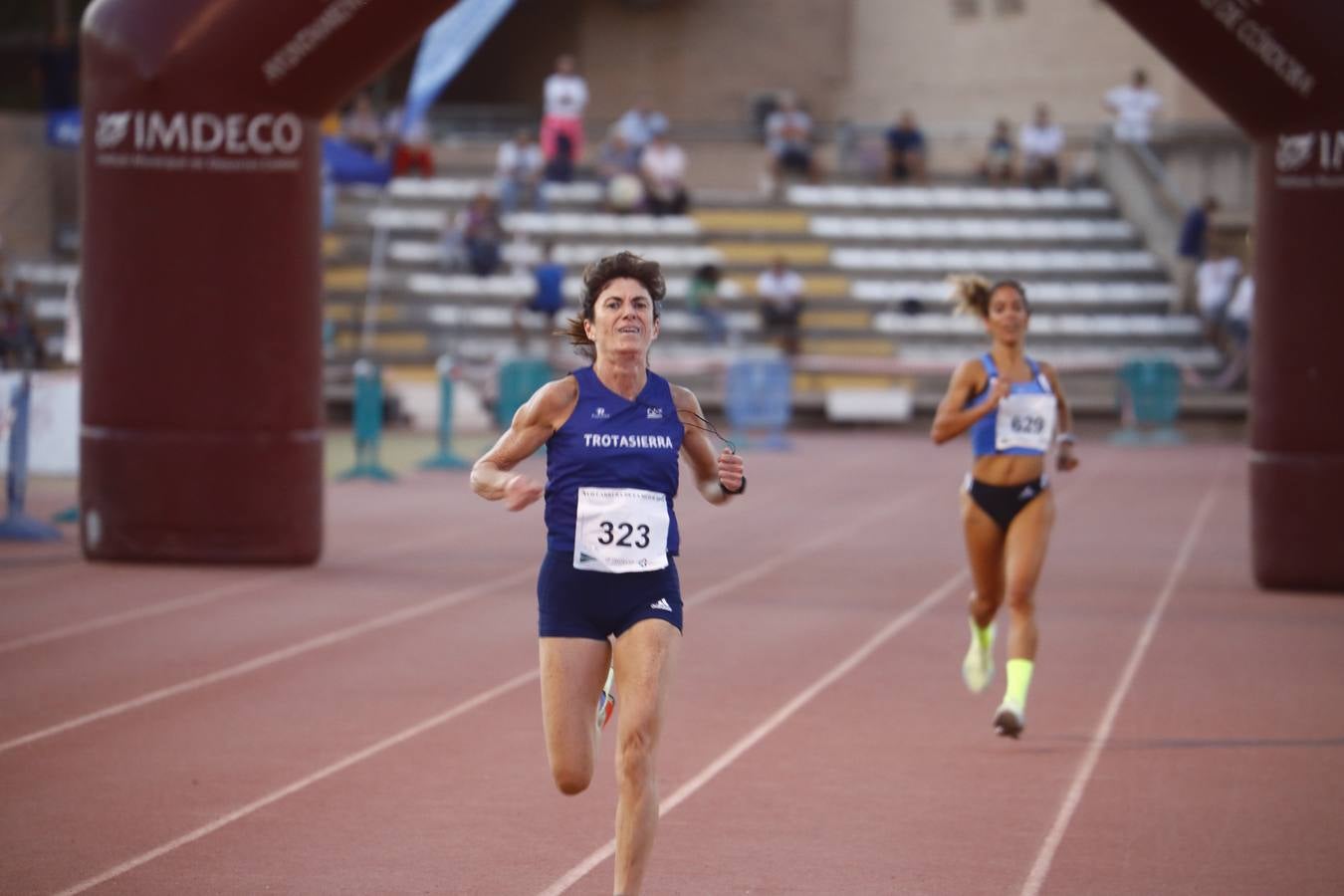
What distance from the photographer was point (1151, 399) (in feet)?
96.3

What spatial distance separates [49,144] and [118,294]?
18.7 metres

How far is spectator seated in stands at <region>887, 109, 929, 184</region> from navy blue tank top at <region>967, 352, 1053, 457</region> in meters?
26.1

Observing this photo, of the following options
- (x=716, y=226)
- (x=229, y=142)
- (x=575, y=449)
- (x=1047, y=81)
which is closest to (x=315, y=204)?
(x=229, y=142)

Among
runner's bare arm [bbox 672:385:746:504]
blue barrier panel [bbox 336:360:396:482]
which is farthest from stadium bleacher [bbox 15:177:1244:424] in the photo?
runner's bare arm [bbox 672:385:746:504]

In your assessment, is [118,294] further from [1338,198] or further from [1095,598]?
[1338,198]

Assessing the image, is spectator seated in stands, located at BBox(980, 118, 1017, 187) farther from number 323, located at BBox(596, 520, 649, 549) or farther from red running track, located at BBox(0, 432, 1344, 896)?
number 323, located at BBox(596, 520, 649, 549)

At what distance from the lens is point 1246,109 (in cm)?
1423

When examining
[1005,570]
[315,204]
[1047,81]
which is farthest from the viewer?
[1047,81]

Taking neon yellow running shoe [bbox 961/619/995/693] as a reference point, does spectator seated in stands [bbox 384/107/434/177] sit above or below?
above

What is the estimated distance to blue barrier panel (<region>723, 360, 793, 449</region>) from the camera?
27406 mm

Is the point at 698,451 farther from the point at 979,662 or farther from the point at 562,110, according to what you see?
the point at 562,110

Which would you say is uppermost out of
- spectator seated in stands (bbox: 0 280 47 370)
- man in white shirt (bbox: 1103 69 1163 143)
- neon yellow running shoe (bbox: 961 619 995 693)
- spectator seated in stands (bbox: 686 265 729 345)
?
man in white shirt (bbox: 1103 69 1163 143)

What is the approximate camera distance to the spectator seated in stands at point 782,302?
3170 centimetres

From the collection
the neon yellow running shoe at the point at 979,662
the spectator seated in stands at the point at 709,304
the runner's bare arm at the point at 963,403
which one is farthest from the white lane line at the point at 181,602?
the spectator seated in stands at the point at 709,304
